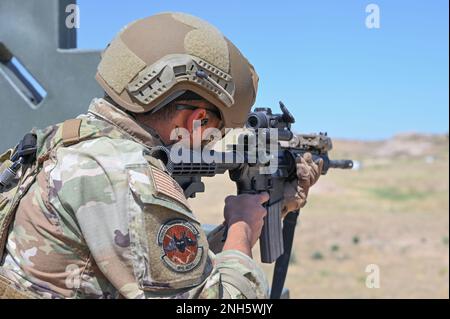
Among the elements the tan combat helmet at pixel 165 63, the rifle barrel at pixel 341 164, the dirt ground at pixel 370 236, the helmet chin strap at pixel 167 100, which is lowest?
the dirt ground at pixel 370 236

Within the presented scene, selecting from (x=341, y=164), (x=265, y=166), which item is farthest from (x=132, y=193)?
(x=341, y=164)

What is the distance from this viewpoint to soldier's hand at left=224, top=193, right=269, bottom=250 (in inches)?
92.7

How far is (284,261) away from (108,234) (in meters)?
2.68

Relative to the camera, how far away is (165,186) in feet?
6.14

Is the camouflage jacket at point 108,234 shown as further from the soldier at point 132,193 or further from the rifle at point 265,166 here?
the rifle at point 265,166

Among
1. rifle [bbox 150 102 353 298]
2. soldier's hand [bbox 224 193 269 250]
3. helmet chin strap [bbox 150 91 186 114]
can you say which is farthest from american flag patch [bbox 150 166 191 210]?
rifle [bbox 150 102 353 298]

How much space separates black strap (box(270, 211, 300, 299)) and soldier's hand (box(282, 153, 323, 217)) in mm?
395

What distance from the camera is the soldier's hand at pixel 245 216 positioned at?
235cm

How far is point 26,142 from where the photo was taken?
205cm

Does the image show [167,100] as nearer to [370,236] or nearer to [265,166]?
[265,166]

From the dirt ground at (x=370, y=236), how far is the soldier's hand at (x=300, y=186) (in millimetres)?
8175

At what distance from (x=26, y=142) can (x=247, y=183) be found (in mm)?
1528

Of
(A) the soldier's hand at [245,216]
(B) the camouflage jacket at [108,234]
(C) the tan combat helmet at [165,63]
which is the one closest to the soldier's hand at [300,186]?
(A) the soldier's hand at [245,216]

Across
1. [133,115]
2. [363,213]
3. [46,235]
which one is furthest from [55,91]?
[363,213]
